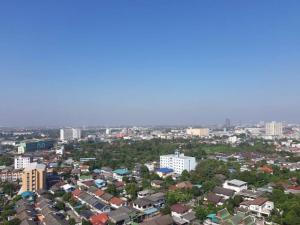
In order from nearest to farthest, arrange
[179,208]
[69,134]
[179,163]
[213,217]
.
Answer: [213,217] < [179,208] < [179,163] < [69,134]

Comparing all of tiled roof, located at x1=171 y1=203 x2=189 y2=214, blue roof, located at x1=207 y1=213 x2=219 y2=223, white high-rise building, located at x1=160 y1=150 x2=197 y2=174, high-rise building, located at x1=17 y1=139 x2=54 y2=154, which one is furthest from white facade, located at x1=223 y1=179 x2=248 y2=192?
high-rise building, located at x1=17 y1=139 x2=54 y2=154

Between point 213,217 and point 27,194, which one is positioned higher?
point 213,217

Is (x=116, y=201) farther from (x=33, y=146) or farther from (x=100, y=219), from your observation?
(x=33, y=146)

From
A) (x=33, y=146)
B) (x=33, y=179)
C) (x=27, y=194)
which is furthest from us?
(x=33, y=146)

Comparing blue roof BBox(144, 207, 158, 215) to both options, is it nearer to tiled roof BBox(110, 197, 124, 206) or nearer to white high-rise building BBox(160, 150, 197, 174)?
tiled roof BBox(110, 197, 124, 206)

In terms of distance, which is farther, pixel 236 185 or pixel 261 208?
pixel 236 185

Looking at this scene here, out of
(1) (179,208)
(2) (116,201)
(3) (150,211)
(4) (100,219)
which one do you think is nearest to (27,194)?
(2) (116,201)

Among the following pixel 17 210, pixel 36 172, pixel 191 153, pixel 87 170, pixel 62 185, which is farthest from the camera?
pixel 191 153

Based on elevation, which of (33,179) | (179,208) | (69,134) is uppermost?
(33,179)

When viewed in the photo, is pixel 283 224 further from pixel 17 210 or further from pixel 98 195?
pixel 17 210

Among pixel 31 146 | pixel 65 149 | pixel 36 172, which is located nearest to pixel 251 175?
pixel 36 172
